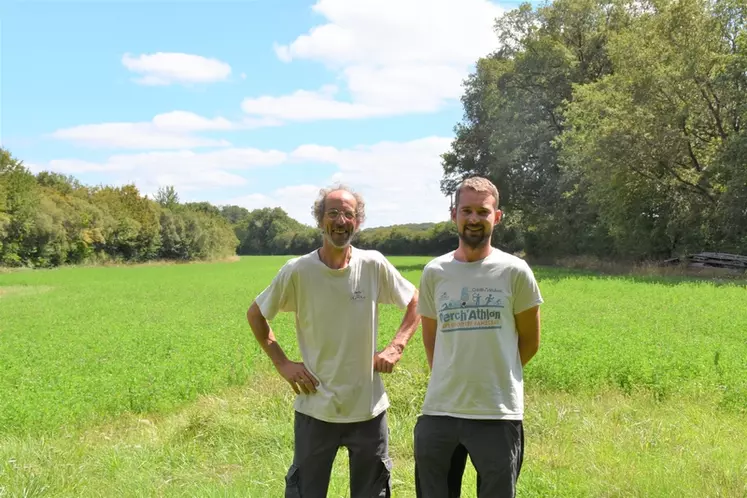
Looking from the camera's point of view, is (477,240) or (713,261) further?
(713,261)

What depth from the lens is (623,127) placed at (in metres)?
29.0

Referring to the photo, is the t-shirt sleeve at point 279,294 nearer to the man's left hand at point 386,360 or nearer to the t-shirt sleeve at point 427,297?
the man's left hand at point 386,360

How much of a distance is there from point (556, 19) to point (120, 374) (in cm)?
3986

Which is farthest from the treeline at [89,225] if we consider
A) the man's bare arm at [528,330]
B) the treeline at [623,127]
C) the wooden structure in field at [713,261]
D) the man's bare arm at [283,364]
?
the man's bare arm at [528,330]

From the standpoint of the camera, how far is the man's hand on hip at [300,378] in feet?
11.4

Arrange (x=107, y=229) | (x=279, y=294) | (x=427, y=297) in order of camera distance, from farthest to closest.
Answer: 1. (x=107, y=229)
2. (x=279, y=294)
3. (x=427, y=297)

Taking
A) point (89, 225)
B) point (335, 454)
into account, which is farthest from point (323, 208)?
point (89, 225)

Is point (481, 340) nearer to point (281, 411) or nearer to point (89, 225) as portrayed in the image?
point (281, 411)

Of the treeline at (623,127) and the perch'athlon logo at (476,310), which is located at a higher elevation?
the treeline at (623,127)

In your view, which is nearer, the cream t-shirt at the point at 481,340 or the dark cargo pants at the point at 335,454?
the cream t-shirt at the point at 481,340

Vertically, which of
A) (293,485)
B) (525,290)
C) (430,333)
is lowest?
(293,485)

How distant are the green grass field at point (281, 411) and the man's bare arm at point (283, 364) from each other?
1.42m

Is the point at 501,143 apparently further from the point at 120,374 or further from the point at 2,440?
the point at 2,440

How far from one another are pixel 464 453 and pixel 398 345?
30.7 inches
